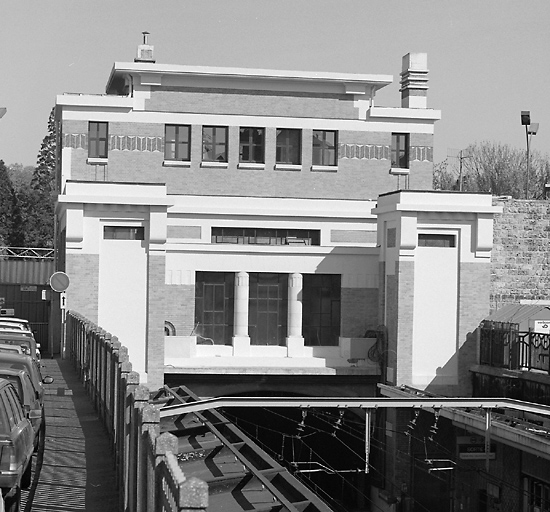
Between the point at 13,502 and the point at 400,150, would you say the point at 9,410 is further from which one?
the point at 400,150

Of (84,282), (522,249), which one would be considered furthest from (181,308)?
(522,249)

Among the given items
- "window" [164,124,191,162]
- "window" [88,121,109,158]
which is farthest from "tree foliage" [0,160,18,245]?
"window" [164,124,191,162]

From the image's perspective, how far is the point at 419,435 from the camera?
105ft

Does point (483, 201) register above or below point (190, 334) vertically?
above

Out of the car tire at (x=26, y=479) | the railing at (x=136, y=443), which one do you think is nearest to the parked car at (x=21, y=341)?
the railing at (x=136, y=443)

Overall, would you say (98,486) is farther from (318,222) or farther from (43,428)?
(318,222)

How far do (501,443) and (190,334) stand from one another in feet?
45.4

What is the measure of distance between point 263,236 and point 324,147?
477 centimetres

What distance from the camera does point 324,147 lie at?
4191 cm

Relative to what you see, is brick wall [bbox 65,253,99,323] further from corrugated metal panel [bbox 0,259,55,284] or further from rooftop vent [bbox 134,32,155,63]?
corrugated metal panel [bbox 0,259,55,284]

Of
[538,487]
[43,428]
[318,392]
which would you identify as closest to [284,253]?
[318,392]

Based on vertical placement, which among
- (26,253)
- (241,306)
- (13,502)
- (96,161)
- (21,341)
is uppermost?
(96,161)

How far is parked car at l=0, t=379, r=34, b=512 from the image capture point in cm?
1134

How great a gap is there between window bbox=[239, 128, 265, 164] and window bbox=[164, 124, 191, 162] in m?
2.20
